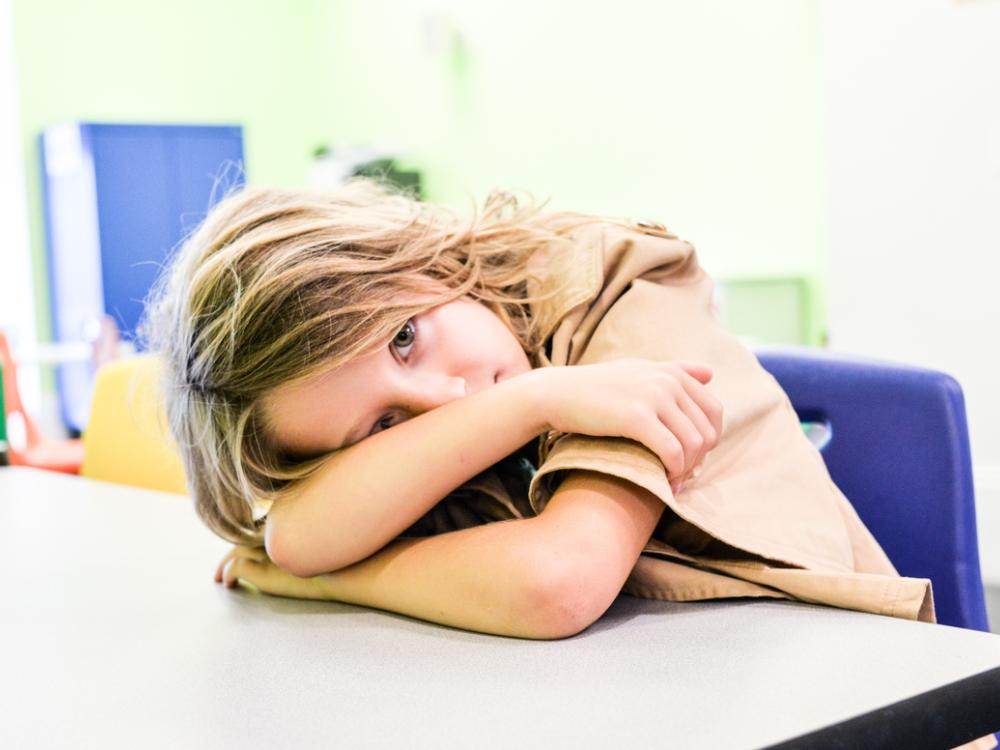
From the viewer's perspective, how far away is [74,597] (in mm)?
818

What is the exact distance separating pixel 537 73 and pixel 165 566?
398cm

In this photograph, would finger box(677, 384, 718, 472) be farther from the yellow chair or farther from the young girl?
the yellow chair

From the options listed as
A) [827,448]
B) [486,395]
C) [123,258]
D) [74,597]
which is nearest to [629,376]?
[486,395]

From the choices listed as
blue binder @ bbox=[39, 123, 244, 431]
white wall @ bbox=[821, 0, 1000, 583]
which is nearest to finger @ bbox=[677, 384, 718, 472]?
white wall @ bbox=[821, 0, 1000, 583]

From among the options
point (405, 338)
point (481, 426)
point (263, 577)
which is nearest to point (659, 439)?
point (481, 426)

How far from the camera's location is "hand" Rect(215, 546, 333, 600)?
29.9 inches

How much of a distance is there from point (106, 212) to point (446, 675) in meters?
5.34

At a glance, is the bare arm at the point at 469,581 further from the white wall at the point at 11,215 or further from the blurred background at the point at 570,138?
the white wall at the point at 11,215

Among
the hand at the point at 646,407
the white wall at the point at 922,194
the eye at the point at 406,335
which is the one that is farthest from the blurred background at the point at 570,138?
the hand at the point at 646,407

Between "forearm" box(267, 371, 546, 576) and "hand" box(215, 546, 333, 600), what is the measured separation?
0.02 metres

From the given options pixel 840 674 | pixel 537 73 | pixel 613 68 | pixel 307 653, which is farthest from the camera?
pixel 537 73

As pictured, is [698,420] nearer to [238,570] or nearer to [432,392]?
[432,392]

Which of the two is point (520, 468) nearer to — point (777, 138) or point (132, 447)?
point (132, 447)

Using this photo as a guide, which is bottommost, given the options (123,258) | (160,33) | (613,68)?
(123,258)
